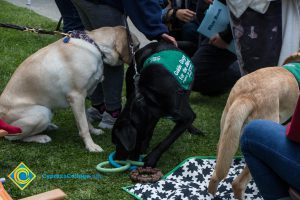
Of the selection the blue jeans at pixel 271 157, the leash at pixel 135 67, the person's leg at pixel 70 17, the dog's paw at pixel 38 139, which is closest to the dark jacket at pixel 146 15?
the leash at pixel 135 67

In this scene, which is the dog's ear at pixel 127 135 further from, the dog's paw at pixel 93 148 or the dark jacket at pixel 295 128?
the dark jacket at pixel 295 128

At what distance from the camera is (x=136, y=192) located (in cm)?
283

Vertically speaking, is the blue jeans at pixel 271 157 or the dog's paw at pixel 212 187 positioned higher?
the blue jeans at pixel 271 157

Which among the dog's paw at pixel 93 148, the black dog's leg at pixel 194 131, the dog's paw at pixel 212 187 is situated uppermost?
the dog's paw at pixel 212 187

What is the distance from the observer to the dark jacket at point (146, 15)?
3390 mm

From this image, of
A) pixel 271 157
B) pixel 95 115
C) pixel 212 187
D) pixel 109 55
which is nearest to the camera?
pixel 271 157

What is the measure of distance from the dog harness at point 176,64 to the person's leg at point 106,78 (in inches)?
24.9

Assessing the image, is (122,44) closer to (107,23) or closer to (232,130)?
(107,23)

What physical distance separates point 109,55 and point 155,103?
0.66 meters

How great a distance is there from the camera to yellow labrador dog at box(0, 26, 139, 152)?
341 centimetres

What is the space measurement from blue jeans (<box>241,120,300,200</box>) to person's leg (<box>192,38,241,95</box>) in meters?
2.74

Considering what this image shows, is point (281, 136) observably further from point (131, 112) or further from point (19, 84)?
point (19, 84)

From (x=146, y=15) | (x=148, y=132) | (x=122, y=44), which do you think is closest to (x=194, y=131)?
(x=148, y=132)

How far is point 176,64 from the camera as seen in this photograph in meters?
3.15
